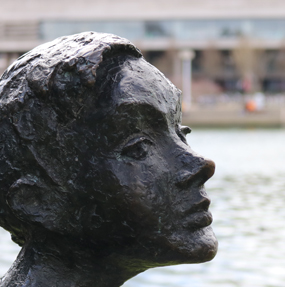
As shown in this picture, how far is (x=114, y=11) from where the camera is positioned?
4672cm

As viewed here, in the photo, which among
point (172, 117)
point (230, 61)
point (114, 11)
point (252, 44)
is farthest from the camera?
point (230, 61)

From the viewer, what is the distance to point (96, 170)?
5.42 feet

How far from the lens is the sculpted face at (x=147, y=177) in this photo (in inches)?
65.0

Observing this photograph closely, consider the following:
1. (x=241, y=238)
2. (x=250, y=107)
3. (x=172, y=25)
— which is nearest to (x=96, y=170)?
(x=241, y=238)

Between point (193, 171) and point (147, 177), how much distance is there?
0.50 feet

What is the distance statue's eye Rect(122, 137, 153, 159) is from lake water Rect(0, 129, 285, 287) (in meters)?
3.49

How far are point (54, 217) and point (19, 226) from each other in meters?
0.17

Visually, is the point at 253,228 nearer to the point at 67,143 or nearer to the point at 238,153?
the point at 67,143

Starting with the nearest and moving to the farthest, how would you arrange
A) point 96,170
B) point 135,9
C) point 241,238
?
point 96,170 < point 241,238 < point 135,9

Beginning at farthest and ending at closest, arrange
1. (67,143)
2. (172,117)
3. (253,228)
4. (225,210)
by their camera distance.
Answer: (225,210) → (253,228) → (172,117) → (67,143)

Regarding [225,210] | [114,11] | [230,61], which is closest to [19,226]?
[225,210]

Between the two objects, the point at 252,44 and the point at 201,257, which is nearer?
the point at 201,257

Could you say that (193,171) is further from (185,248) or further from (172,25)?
(172,25)

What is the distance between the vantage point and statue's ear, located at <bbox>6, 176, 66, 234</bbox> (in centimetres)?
A: 170
